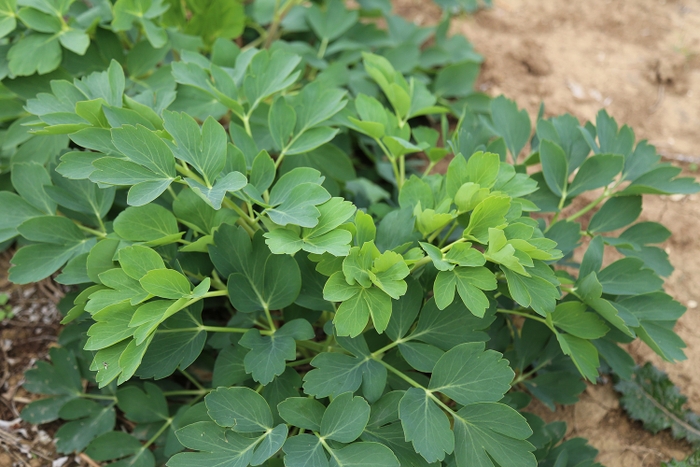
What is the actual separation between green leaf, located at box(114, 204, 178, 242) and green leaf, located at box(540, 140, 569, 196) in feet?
3.04

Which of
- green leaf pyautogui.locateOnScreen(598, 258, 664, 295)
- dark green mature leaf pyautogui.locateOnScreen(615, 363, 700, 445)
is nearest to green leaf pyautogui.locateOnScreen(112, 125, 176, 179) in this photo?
green leaf pyautogui.locateOnScreen(598, 258, 664, 295)

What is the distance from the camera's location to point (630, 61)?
2441 mm

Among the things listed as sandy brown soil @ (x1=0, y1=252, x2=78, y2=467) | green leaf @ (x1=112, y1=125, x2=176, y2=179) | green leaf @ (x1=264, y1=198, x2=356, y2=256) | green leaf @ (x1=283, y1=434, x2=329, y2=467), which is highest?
Result: green leaf @ (x1=112, y1=125, x2=176, y2=179)

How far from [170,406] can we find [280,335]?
1.56 ft

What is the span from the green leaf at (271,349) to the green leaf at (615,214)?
835 millimetres

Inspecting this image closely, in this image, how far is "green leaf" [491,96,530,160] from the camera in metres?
1.59

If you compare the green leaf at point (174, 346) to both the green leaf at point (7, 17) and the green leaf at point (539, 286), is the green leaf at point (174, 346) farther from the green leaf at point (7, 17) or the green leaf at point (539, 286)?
the green leaf at point (7, 17)

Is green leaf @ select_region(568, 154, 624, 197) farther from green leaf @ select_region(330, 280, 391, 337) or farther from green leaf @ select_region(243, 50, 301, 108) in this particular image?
green leaf @ select_region(243, 50, 301, 108)

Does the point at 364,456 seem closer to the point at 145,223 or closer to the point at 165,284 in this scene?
the point at 165,284

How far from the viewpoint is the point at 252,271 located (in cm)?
126

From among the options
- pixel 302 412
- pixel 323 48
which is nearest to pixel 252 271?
pixel 302 412

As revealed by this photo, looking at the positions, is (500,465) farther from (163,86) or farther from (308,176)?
(163,86)

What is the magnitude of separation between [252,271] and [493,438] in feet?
2.05

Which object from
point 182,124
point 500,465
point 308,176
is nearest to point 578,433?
point 500,465
